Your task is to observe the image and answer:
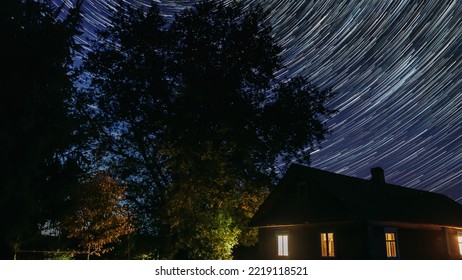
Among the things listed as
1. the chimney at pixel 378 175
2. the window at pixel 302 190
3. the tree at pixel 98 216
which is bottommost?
the tree at pixel 98 216

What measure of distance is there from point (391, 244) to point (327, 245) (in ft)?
9.84

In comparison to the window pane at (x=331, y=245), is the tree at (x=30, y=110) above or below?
above

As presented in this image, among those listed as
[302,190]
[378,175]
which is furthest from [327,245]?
[378,175]

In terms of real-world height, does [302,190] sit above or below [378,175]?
below

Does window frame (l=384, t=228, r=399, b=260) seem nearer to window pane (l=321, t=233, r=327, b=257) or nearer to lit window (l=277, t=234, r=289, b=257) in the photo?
window pane (l=321, t=233, r=327, b=257)

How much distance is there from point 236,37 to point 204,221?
11460 mm

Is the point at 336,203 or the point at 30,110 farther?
the point at 336,203

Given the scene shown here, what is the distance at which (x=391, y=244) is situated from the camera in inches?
808

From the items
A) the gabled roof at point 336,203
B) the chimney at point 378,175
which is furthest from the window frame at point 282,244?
the chimney at point 378,175

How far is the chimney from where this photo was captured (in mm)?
26939

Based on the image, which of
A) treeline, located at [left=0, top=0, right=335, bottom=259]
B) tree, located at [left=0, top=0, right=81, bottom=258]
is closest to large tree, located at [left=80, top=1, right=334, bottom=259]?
treeline, located at [left=0, top=0, right=335, bottom=259]

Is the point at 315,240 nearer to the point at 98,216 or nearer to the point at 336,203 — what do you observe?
the point at 336,203

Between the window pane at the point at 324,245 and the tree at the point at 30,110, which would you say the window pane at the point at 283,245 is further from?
the tree at the point at 30,110

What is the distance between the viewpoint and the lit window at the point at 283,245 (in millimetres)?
22625
